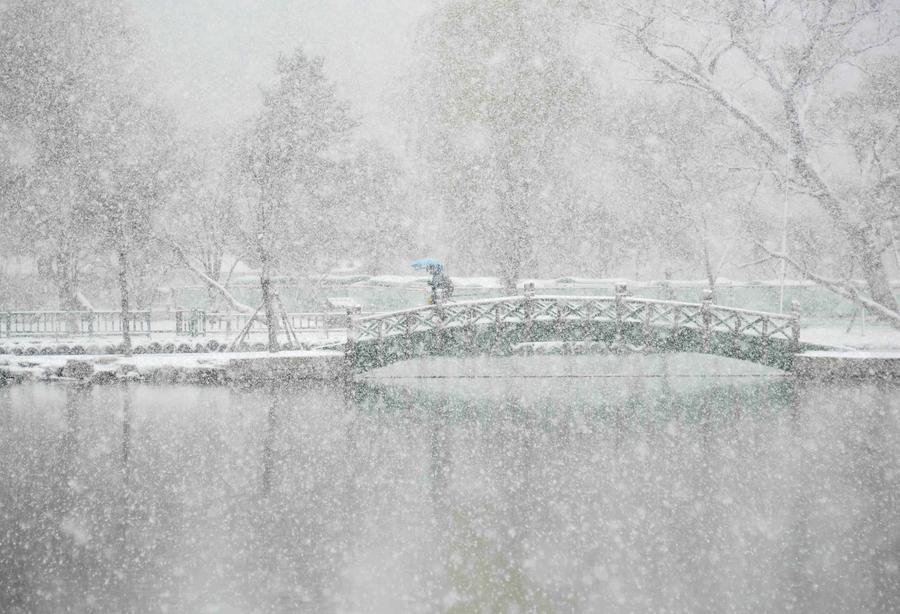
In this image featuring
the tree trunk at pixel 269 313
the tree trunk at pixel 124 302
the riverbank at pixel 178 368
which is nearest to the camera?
the riverbank at pixel 178 368

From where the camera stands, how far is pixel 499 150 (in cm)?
1995

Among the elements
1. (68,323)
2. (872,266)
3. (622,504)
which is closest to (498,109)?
(872,266)

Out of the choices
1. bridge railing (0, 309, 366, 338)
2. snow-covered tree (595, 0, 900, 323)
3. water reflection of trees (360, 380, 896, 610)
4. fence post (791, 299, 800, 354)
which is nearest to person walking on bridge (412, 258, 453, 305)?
bridge railing (0, 309, 366, 338)

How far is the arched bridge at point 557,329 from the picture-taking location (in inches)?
579

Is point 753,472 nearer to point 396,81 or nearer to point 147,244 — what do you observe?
point 147,244

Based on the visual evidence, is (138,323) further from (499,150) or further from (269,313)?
(499,150)

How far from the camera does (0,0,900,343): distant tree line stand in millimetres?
14742

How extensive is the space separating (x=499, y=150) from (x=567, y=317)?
24.8 ft

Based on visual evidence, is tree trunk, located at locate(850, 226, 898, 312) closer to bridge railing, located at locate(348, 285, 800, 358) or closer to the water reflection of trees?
bridge railing, located at locate(348, 285, 800, 358)

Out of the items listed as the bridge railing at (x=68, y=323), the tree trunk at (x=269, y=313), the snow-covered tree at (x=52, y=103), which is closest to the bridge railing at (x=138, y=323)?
the bridge railing at (x=68, y=323)

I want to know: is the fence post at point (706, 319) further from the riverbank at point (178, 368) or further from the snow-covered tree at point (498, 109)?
the riverbank at point (178, 368)

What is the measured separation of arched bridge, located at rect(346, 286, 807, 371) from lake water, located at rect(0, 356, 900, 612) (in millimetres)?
2450

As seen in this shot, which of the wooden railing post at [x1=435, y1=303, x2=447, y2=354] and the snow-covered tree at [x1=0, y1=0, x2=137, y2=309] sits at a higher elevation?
the snow-covered tree at [x1=0, y1=0, x2=137, y2=309]

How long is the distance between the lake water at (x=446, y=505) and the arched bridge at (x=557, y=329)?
2.45 metres
